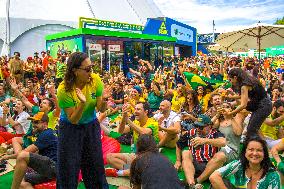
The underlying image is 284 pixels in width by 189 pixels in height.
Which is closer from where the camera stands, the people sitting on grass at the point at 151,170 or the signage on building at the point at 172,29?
the people sitting on grass at the point at 151,170

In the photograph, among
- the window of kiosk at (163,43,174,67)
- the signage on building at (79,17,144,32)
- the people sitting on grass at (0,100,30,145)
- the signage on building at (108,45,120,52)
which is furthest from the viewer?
the window of kiosk at (163,43,174,67)

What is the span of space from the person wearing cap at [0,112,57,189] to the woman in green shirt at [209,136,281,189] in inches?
84.8

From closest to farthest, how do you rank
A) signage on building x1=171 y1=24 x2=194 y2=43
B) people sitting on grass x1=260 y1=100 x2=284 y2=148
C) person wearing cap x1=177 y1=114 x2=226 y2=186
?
person wearing cap x1=177 y1=114 x2=226 y2=186
people sitting on grass x1=260 y1=100 x2=284 y2=148
signage on building x1=171 y1=24 x2=194 y2=43

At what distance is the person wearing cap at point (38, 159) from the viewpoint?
162 inches

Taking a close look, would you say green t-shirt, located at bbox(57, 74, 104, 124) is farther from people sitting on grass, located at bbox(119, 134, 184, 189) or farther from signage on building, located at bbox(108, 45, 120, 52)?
signage on building, located at bbox(108, 45, 120, 52)

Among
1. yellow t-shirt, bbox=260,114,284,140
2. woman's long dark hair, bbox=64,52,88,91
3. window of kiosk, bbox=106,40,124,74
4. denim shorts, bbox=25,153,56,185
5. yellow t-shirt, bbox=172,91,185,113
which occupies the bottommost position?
denim shorts, bbox=25,153,56,185

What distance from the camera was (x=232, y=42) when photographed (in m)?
13.5

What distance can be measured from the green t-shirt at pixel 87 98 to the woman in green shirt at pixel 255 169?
1355mm

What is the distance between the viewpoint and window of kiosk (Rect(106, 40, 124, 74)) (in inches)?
691

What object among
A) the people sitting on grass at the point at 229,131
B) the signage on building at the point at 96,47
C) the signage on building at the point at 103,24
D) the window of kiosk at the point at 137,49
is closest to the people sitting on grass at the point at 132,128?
the people sitting on grass at the point at 229,131

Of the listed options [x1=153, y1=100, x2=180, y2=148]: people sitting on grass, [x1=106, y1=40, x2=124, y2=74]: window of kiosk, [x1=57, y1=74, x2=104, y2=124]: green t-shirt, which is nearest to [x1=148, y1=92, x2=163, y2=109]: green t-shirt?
[x1=153, y1=100, x2=180, y2=148]: people sitting on grass

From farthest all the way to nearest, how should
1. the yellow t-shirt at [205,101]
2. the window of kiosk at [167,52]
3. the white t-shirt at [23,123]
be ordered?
the window of kiosk at [167,52] < the yellow t-shirt at [205,101] < the white t-shirt at [23,123]

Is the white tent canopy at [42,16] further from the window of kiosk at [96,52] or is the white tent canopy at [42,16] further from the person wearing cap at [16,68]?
the person wearing cap at [16,68]

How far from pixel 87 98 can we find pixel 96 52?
555 inches
